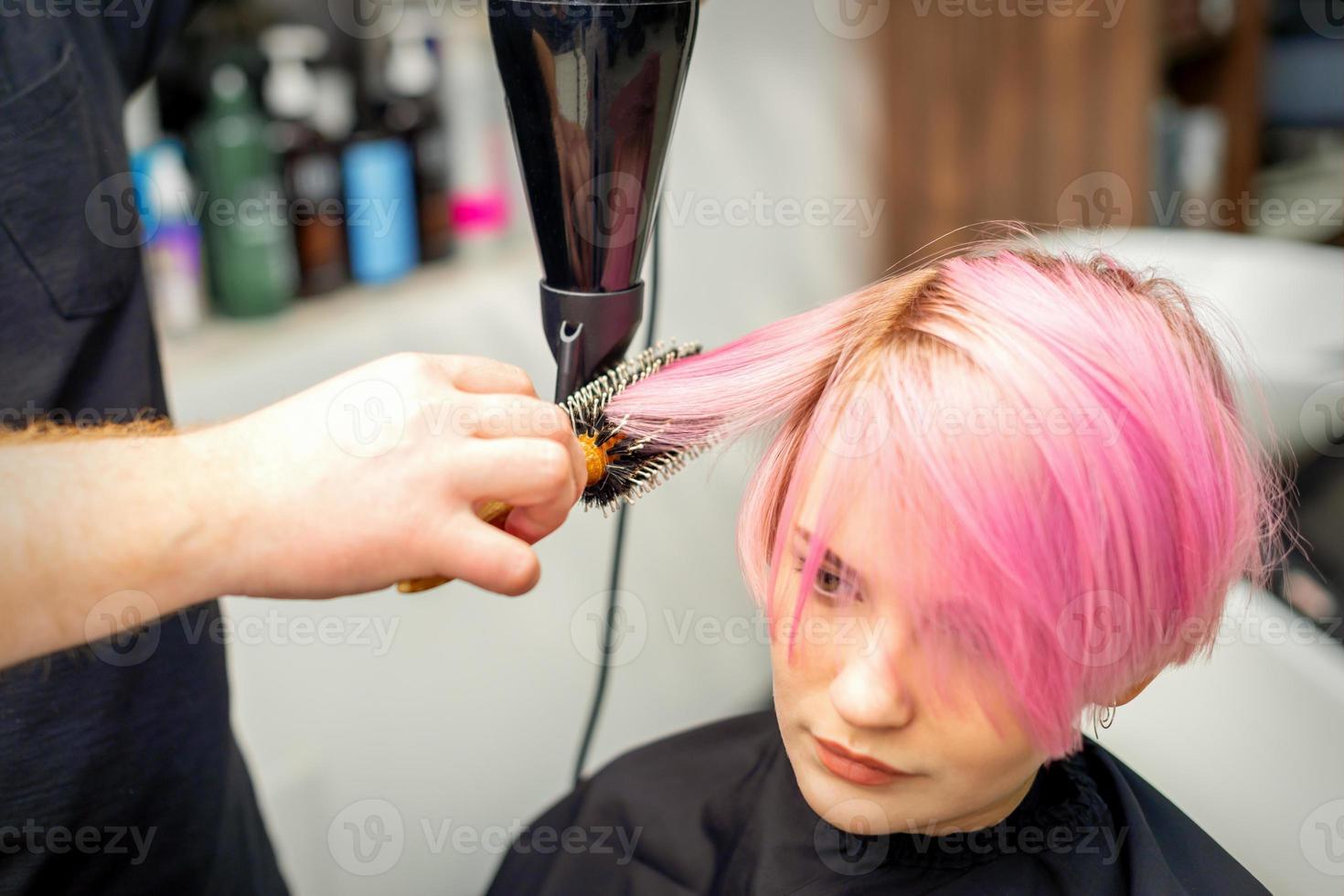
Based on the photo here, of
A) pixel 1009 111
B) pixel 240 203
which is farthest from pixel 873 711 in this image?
pixel 1009 111

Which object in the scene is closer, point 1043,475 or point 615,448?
point 1043,475

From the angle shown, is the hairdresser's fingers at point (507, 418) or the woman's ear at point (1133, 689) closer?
the hairdresser's fingers at point (507, 418)

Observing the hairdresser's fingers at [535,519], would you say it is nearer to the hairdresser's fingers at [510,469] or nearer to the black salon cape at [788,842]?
the hairdresser's fingers at [510,469]

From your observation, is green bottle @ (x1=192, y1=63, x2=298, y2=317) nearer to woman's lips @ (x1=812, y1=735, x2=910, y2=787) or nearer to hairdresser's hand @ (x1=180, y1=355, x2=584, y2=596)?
hairdresser's hand @ (x1=180, y1=355, x2=584, y2=596)

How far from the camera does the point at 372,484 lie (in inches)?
23.0

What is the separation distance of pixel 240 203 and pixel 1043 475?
116cm

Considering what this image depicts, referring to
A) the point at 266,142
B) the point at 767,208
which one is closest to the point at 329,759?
the point at 266,142

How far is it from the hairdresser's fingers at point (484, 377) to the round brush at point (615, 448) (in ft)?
0.23

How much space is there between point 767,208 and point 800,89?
11.7 inches

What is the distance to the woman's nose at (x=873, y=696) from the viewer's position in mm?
683

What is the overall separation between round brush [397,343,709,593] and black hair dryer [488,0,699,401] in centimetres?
2

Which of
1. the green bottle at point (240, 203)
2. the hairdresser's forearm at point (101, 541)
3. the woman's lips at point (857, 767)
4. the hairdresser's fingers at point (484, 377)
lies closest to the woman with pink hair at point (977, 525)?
the woman's lips at point (857, 767)

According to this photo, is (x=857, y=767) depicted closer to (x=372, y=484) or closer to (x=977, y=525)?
(x=977, y=525)

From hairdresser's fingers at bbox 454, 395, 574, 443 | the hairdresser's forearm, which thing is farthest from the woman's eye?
the hairdresser's forearm
